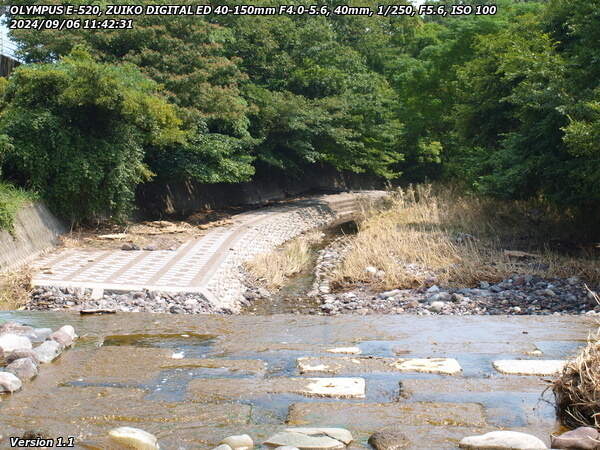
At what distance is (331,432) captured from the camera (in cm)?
367

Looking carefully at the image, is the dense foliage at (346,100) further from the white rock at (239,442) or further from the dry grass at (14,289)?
the white rock at (239,442)

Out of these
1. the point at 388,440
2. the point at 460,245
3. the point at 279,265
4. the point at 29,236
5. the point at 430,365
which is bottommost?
the point at 279,265

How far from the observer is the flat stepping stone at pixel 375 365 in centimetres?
491

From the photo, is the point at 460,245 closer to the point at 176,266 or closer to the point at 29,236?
the point at 176,266

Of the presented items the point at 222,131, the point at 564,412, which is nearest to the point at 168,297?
the point at 564,412

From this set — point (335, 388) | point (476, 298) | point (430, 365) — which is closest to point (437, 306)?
point (476, 298)

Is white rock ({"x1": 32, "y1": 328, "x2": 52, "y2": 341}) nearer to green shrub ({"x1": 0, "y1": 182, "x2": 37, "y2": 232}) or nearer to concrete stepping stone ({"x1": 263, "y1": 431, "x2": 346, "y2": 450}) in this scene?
concrete stepping stone ({"x1": 263, "y1": 431, "x2": 346, "y2": 450})

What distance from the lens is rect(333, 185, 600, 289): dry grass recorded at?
1266 centimetres

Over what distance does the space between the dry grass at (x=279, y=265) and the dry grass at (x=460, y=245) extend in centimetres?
111

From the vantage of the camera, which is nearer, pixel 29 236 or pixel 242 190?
pixel 29 236

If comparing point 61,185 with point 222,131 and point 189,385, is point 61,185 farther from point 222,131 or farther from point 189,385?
point 189,385

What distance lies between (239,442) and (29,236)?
10.7 meters

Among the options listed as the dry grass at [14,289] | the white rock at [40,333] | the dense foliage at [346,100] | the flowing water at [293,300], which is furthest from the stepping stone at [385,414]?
the dense foliage at [346,100]

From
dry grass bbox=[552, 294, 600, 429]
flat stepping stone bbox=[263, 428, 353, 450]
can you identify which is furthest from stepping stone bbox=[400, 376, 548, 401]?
flat stepping stone bbox=[263, 428, 353, 450]
